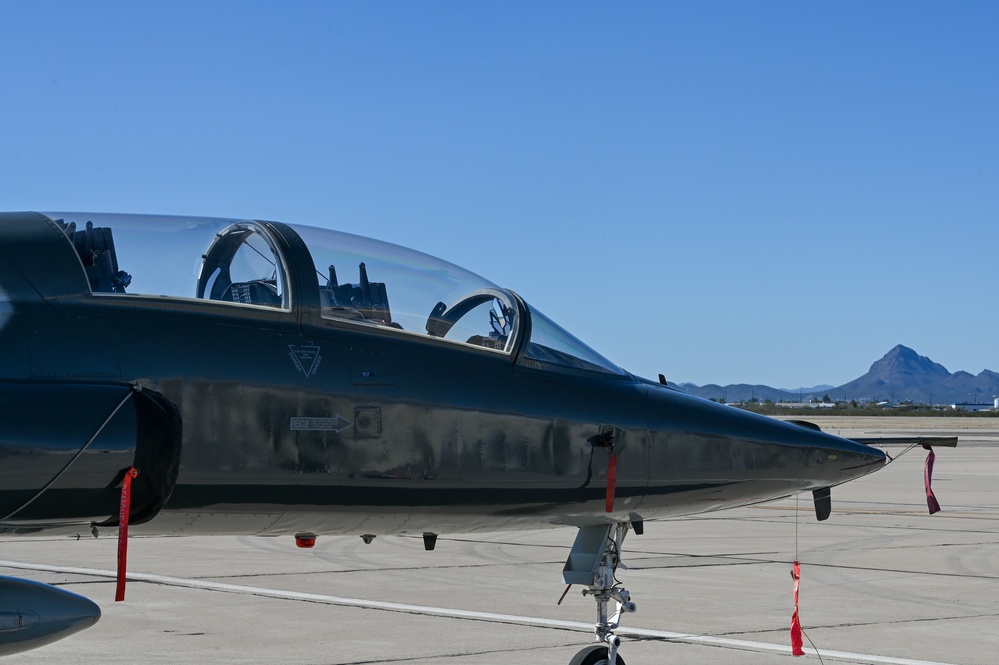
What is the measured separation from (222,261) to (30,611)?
208 cm

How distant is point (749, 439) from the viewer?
27.5 ft

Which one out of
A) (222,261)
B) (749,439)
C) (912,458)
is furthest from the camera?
(912,458)

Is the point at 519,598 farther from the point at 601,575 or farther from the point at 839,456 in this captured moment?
the point at 839,456

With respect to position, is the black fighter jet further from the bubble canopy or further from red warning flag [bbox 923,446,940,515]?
red warning flag [bbox 923,446,940,515]

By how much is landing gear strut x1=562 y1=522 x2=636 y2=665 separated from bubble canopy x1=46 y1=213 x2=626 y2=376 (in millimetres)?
1184

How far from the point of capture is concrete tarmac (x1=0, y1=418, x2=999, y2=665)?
10.9 meters

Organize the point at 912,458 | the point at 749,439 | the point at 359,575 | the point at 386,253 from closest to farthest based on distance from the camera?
1. the point at 386,253
2. the point at 749,439
3. the point at 359,575
4. the point at 912,458

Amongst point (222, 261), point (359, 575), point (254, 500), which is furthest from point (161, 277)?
point (359, 575)

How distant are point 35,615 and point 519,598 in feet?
26.4

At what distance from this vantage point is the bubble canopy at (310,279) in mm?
6676

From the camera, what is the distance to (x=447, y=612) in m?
13.0

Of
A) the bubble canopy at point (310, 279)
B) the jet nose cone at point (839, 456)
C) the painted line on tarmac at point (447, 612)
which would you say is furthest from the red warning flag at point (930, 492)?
the bubble canopy at point (310, 279)

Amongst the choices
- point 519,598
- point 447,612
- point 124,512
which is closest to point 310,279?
point 124,512

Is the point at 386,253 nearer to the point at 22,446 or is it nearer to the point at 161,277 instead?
the point at 161,277
